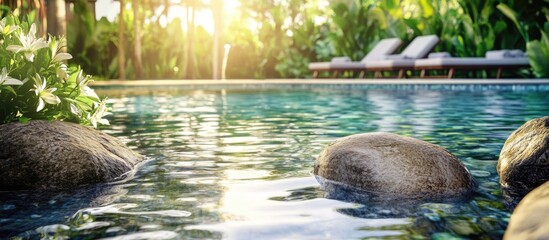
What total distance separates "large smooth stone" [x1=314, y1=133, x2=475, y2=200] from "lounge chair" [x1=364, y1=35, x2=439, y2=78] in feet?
42.1

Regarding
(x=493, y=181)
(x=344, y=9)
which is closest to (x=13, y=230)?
(x=493, y=181)

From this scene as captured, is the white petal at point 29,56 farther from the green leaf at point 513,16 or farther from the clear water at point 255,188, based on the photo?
the green leaf at point 513,16

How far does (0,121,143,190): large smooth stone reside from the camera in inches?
164

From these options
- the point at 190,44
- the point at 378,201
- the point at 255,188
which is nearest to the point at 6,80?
the point at 255,188

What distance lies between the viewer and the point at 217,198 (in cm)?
386

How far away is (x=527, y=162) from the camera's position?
A: 13.9 ft

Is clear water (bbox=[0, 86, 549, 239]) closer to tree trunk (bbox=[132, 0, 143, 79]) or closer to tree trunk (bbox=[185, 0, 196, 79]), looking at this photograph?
tree trunk (bbox=[132, 0, 143, 79])

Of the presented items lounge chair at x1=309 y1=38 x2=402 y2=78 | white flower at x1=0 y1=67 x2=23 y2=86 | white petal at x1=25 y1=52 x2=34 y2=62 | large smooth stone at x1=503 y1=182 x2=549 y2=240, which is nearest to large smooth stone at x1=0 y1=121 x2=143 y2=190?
white flower at x1=0 y1=67 x2=23 y2=86

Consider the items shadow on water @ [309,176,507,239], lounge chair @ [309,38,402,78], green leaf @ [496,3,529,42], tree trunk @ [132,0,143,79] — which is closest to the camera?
shadow on water @ [309,176,507,239]

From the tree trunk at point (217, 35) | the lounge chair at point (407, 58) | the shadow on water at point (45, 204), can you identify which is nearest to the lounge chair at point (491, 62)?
the lounge chair at point (407, 58)

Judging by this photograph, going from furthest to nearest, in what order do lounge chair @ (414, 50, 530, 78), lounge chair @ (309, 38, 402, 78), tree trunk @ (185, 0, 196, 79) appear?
tree trunk @ (185, 0, 196, 79) → lounge chair @ (309, 38, 402, 78) → lounge chair @ (414, 50, 530, 78)

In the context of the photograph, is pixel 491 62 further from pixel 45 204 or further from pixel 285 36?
pixel 45 204

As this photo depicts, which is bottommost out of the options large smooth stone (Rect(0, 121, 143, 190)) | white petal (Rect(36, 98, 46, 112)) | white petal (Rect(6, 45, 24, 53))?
large smooth stone (Rect(0, 121, 143, 190))

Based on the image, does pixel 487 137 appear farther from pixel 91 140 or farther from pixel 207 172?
pixel 91 140
